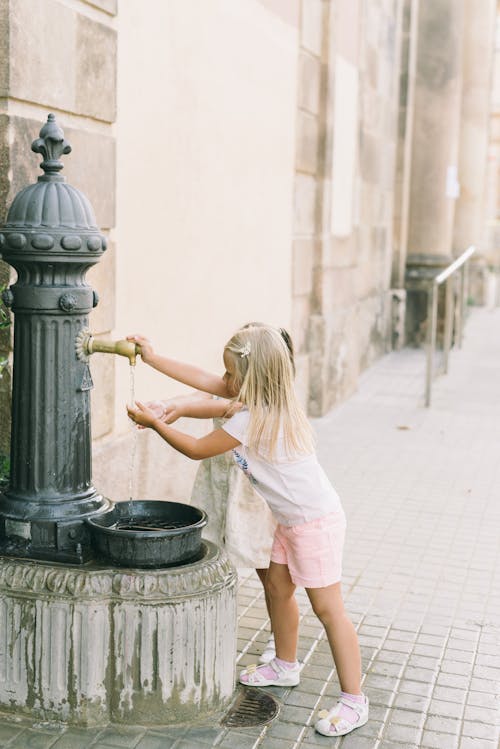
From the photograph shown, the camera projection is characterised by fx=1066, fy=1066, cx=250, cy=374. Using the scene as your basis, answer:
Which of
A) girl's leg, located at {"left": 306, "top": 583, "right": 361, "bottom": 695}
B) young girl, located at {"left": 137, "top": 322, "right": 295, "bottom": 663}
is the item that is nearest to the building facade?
young girl, located at {"left": 137, "top": 322, "right": 295, "bottom": 663}

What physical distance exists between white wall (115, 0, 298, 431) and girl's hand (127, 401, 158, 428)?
64.6 inches

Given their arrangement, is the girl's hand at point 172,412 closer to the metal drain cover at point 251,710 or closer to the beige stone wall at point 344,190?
the metal drain cover at point 251,710

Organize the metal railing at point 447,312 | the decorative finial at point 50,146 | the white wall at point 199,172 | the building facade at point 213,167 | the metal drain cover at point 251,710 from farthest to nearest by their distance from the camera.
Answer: the metal railing at point 447,312 < the white wall at point 199,172 < the building facade at point 213,167 < the metal drain cover at point 251,710 < the decorative finial at point 50,146

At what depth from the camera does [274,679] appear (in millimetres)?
3768

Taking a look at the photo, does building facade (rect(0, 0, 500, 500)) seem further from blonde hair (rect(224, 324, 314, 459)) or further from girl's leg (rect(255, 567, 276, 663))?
blonde hair (rect(224, 324, 314, 459))

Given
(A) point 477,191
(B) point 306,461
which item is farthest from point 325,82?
(A) point 477,191

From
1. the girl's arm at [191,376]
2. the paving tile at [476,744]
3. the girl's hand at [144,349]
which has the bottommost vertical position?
the paving tile at [476,744]

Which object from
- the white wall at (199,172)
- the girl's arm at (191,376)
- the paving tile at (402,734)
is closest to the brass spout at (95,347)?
the girl's arm at (191,376)

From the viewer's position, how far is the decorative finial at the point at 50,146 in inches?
131

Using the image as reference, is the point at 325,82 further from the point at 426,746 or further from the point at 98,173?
the point at 426,746

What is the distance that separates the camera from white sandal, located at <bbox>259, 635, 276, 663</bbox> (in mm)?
3953

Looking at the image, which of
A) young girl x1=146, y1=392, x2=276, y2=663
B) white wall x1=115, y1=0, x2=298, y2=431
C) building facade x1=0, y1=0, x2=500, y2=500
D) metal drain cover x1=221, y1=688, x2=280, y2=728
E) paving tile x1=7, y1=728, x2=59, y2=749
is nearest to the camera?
paving tile x1=7, y1=728, x2=59, y2=749

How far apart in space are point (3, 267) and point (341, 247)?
572 cm

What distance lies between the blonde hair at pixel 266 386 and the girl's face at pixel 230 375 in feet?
0.04
